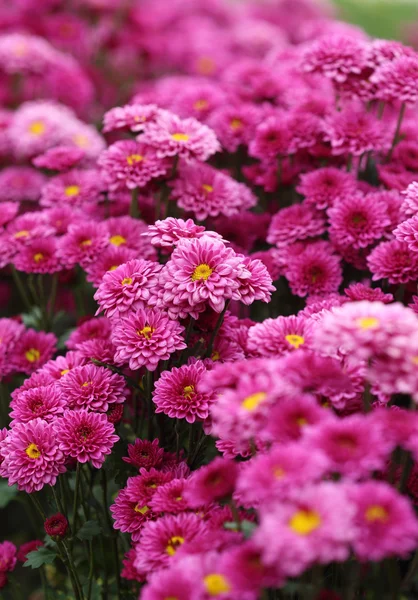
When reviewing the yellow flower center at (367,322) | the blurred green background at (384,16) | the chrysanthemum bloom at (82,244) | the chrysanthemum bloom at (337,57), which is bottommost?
the blurred green background at (384,16)

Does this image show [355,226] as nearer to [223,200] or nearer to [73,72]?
[223,200]

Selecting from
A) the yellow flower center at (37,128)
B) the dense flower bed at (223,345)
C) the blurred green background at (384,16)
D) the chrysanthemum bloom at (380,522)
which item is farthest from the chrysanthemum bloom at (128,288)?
the blurred green background at (384,16)

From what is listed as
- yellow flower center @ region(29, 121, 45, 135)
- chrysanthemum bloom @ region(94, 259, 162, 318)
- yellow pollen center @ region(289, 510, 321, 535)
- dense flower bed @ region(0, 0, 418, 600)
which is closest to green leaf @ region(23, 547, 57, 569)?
dense flower bed @ region(0, 0, 418, 600)

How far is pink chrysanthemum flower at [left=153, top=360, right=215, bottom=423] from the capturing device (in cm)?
135

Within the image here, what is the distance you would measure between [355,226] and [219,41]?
248 centimetres

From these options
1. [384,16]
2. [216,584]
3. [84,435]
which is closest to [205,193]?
[84,435]

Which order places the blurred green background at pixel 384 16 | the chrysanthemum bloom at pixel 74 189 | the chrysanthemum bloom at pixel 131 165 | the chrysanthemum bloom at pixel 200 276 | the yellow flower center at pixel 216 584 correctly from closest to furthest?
the yellow flower center at pixel 216 584
the chrysanthemum bloom at pixel 200 276
the chrysanthemum bloom at pixel 131 165
the chrysanthemum bloom at pixel 74 189
the blurred green background at pixel 384 16

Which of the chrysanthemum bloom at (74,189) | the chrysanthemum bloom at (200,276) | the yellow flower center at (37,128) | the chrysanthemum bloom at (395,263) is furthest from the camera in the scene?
the yellow flower center at (37,128)

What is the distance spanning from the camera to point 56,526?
4.71 ft

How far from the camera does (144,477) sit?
1.37 m

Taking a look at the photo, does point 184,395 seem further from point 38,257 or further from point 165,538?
point 38,257

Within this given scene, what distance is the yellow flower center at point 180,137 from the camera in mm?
1845

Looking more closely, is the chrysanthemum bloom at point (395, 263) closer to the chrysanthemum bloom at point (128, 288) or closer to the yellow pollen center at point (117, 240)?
the chrysanthemum bloom at point (128, 288)

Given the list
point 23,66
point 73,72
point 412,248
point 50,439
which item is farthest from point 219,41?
point 50,439
